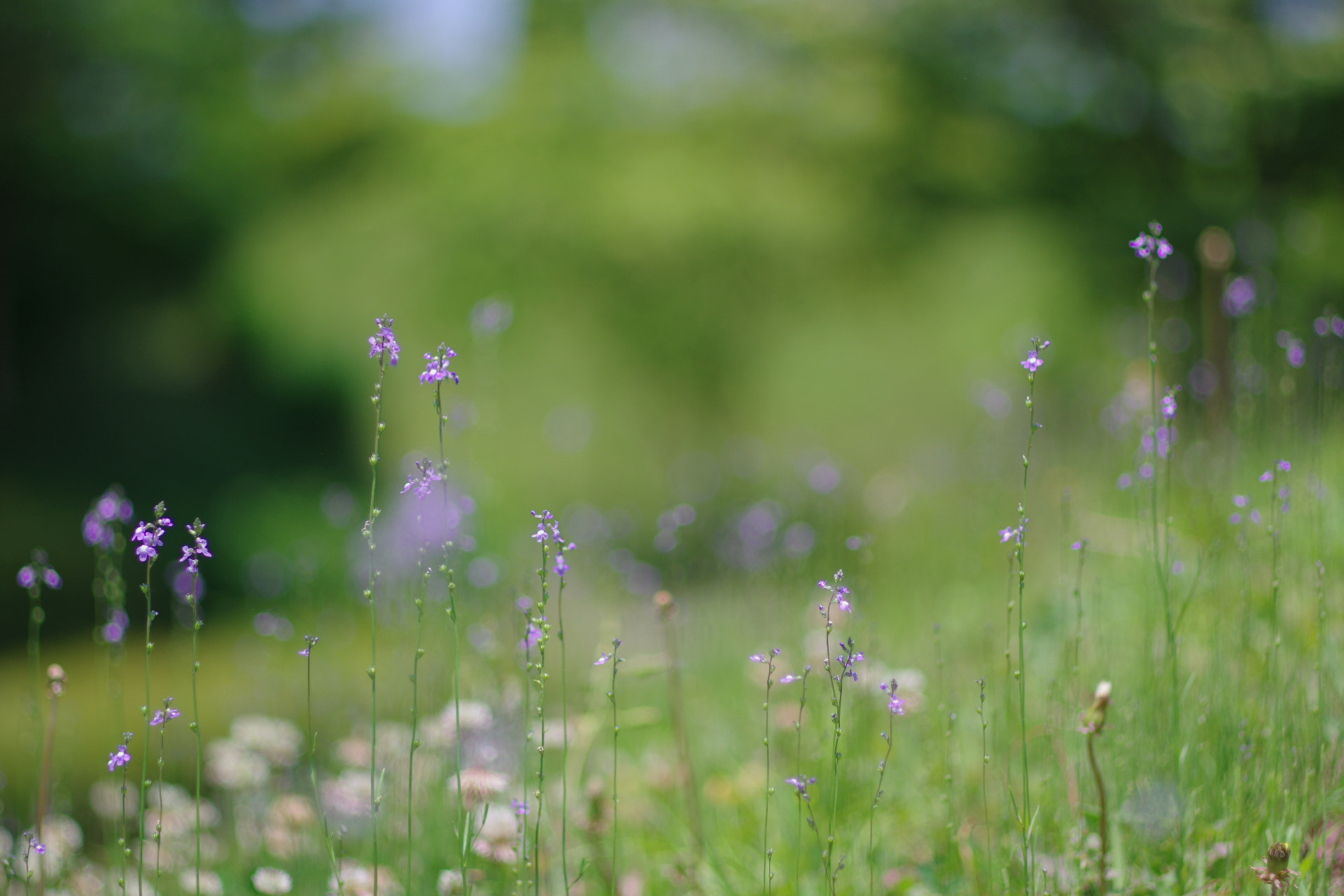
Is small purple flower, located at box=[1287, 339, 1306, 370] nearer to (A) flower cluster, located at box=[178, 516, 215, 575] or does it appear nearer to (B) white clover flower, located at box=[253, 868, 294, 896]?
(A) flower cluster, located at box=[178, 516, 215, 575]

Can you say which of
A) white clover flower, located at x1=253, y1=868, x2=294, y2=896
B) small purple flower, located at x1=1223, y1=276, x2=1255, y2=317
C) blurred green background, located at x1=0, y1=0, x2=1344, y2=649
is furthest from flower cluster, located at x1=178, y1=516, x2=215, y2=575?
blurred green background, located at x1=0, y1=0, x2=1344, y2=649

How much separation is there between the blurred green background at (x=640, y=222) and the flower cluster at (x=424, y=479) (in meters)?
3.76

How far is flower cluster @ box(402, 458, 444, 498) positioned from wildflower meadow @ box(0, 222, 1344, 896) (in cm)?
1

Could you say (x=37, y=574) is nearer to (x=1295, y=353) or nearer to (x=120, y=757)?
(x=120, y=757)

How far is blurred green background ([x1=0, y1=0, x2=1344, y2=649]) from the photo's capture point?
20.9 feet

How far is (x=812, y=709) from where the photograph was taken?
85.5 inches

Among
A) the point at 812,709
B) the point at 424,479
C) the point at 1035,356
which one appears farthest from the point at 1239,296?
the point at 424,479

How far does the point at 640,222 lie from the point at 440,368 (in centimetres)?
613

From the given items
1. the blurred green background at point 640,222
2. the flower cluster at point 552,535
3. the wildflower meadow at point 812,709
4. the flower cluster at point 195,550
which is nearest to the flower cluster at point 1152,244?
the wildflower meadow at point 812,709

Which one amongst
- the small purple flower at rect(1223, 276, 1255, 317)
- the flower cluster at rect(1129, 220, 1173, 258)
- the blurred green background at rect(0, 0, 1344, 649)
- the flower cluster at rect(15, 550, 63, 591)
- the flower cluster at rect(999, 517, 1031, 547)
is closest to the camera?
the flower cluster at rect(999, 517, 1031, 547)

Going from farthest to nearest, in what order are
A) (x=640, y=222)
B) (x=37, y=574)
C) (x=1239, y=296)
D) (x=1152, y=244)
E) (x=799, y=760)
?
(x=640, y=222)
(x=1239, y=296)
(x=37, y=574)
(x=799, y=760)
(x=1152, y=244)

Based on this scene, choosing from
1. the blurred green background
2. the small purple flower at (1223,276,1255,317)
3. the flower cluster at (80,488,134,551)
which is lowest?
the flower cluster at (80,488,134,551)

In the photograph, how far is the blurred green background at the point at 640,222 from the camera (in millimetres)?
6359

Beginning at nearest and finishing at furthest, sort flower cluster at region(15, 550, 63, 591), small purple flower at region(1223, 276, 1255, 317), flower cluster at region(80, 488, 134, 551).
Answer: flower cluster at region(15, 550, 63, 591), flower cluster at region(80, 488, 134, 551), small purple flower at region(1223, 276, 1255, 317)
